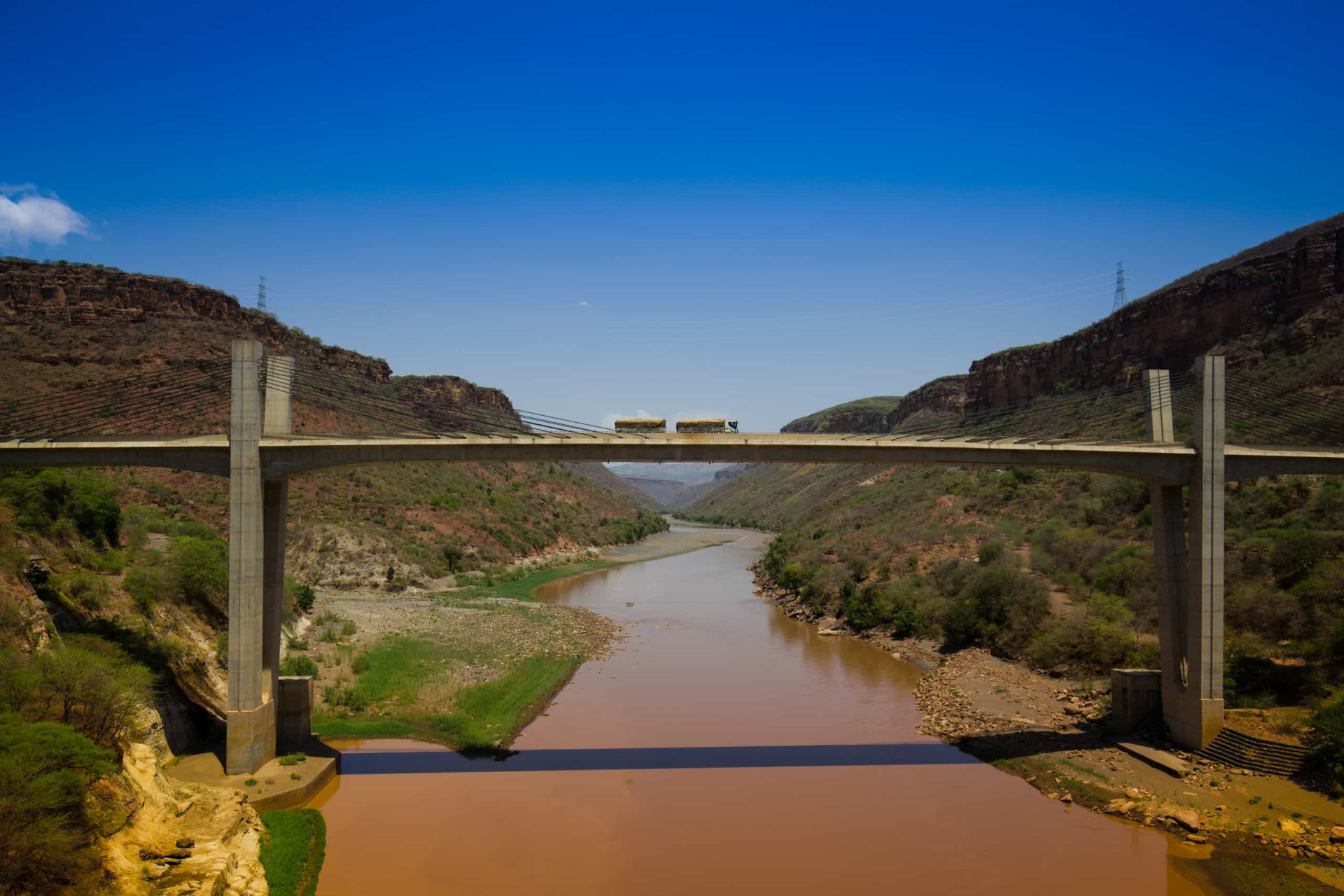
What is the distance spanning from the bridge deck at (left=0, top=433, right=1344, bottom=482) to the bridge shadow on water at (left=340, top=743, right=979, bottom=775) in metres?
7.46

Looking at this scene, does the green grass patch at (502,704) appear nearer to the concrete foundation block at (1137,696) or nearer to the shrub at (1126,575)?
the concrete foundation block at (1137,696)

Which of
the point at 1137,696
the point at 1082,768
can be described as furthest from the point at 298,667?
the point at 1137,696

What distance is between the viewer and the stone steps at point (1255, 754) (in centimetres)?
1741

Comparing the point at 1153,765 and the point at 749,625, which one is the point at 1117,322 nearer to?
the point at 749,625

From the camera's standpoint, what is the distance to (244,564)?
16875 millimetres

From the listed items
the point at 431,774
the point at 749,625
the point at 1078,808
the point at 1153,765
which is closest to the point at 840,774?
the point at 1078,808

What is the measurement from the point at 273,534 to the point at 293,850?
6.75 meters

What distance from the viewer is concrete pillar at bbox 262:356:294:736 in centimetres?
1766

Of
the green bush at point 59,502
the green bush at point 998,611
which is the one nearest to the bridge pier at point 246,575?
the green bush at point 59,502

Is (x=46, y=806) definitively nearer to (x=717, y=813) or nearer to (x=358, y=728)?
(x=358, y=728)

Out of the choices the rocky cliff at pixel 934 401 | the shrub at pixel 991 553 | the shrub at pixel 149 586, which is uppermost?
the rocky cliff at pixel 934 401

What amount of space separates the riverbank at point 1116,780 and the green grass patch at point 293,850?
15.5m

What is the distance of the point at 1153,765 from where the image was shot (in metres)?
18.7

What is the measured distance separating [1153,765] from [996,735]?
3881mm
